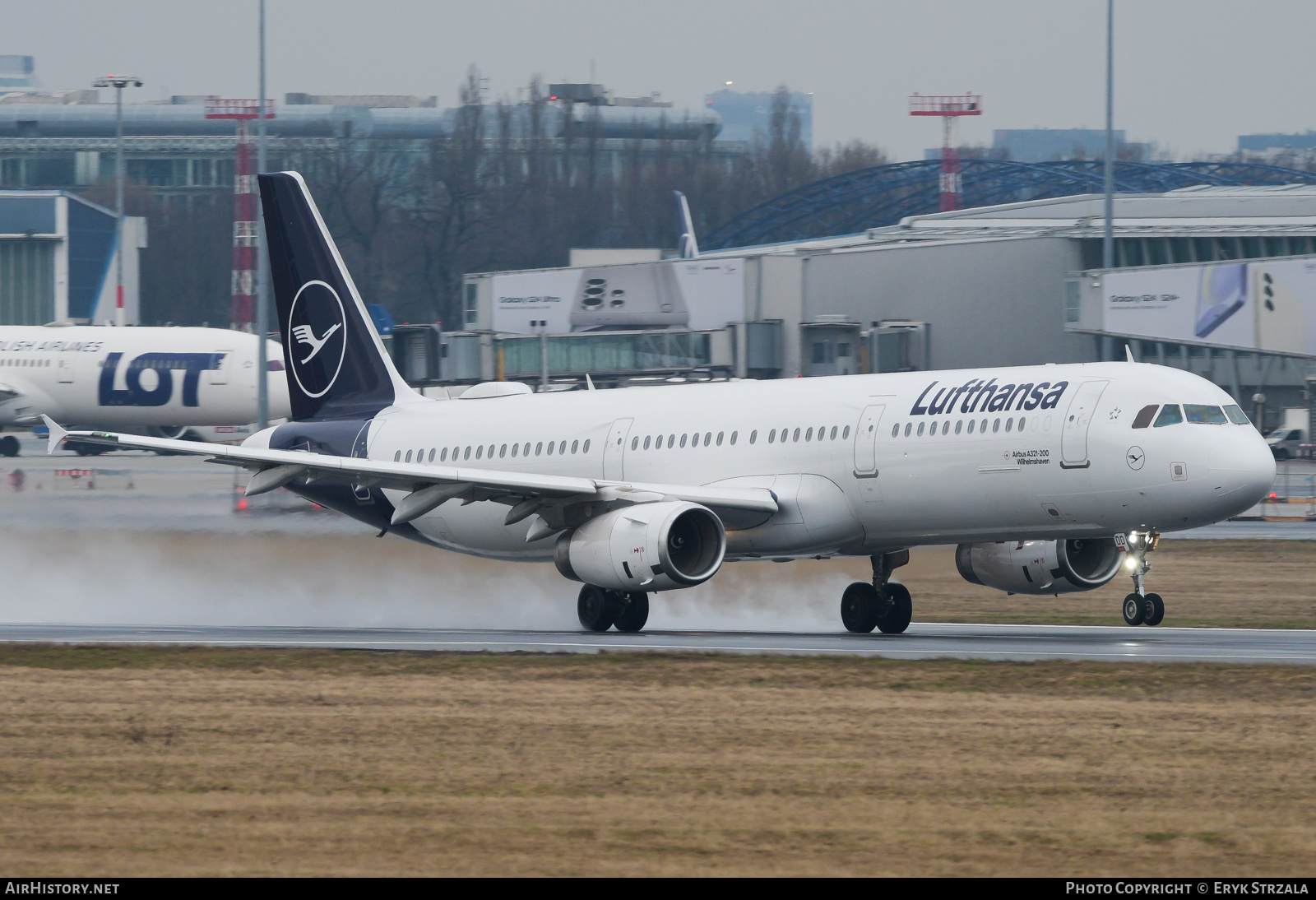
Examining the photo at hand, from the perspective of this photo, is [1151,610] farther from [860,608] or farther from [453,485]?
[453,485]

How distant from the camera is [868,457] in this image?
26.4m

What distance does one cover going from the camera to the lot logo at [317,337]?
33.6 meters

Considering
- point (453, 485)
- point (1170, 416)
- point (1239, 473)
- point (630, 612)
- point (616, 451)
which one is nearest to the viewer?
point (1239, 473)

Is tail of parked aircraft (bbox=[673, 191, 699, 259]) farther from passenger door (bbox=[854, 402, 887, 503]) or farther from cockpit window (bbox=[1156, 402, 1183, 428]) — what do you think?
cockpit window (bbox=[1156, 402, 1183, 428])

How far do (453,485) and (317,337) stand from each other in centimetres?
753

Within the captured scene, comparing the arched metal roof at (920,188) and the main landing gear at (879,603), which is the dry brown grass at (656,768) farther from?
the arched metal roof at (920,188)

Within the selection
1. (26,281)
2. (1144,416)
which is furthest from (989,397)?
(26,281)

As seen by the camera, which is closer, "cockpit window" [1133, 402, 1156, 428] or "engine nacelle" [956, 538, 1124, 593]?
"cockpit window" [1133, 402, 1156, 428]

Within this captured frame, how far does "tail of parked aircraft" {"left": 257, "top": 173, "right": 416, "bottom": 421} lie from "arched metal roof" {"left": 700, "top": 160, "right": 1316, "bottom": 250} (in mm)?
95293

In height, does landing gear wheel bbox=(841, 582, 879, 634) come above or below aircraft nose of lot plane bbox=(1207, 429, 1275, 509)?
below

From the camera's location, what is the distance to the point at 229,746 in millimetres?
15844

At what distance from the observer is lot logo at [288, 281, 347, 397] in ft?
110

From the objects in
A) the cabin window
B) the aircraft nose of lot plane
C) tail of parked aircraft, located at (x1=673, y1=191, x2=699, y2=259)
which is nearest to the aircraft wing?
the cabin window

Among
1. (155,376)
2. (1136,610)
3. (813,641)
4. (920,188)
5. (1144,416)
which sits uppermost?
(920,188)
